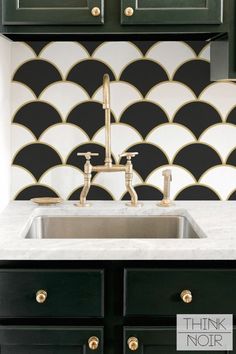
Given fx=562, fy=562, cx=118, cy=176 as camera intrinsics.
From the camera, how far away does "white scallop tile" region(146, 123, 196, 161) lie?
7.89 feet

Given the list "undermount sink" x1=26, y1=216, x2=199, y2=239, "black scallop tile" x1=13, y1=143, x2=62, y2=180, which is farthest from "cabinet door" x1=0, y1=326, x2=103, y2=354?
"black scallop tile" x1=13, y1=143, x2=62, y2=180

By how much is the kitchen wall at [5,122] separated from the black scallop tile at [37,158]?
0.06 metres

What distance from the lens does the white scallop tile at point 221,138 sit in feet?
7.89

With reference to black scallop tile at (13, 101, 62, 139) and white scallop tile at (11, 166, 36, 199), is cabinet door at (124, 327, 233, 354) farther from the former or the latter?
black scallop tile at (13, 101, 62, 139)

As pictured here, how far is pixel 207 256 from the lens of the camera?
5.44 feet

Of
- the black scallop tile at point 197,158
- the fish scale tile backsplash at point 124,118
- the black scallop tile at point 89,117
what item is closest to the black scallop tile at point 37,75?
the fish scale tile backsplash at point 124,118

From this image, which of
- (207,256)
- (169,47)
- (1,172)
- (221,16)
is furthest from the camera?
(169,47)

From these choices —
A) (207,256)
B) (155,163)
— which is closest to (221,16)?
(155,163)

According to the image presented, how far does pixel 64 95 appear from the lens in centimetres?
238

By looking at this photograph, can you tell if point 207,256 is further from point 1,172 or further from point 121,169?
point 1,172

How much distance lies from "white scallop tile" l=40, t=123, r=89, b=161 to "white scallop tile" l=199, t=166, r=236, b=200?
1.79 feet

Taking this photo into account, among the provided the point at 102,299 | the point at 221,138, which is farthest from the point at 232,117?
the point at 102,299

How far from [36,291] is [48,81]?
3.33 feet

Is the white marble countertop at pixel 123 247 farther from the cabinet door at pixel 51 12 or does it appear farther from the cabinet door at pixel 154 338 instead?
the cabinet door at pixel 51 12
